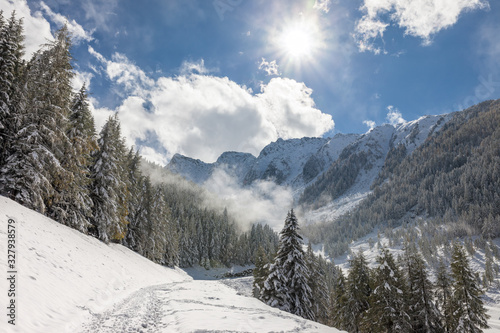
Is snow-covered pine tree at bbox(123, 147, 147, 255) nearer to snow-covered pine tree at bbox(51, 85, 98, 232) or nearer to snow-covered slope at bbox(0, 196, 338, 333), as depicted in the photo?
snow-covered pine tree at bbox(51, 85, 98, 232)

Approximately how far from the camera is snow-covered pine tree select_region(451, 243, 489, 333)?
2573 cm

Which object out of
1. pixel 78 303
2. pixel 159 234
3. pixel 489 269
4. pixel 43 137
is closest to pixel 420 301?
pixel 78 303

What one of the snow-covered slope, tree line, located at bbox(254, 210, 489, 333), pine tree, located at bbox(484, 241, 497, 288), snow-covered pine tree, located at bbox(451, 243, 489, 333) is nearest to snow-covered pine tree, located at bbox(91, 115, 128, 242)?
the snow-covered slope

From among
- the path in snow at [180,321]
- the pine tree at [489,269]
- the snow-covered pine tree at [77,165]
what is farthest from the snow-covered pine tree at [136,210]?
the pine tree at [489,269]

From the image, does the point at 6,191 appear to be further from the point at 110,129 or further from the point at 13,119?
the point at 110,129

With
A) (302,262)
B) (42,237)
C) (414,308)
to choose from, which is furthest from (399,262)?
(42,237)

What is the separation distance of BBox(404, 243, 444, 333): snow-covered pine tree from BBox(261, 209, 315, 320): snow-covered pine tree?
920 cm

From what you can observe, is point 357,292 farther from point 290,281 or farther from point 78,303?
point 78,303

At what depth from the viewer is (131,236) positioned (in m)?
41.1

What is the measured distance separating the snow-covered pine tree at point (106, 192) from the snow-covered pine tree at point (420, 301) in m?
29.7

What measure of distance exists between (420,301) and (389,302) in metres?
3.63

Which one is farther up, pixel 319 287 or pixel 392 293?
pixel 392 293

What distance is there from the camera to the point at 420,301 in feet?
81.1

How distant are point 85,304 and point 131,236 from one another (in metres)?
32.3
